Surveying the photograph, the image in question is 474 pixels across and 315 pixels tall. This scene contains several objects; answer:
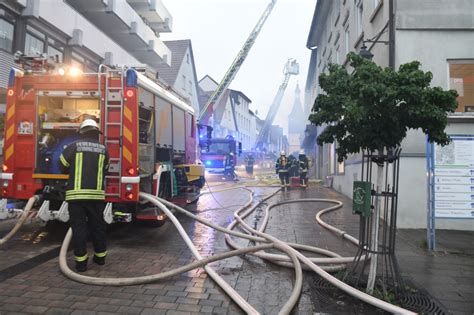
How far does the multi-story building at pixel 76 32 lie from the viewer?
39.5 feet

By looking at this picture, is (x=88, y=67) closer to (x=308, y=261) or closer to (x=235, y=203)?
(x=235, y=203)

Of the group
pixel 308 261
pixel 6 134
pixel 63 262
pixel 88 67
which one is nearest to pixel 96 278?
pixel 63 262

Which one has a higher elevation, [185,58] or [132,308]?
[185,58]

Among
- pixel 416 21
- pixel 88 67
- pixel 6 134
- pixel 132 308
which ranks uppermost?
pixel 88 67

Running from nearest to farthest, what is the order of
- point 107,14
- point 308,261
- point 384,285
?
1. point 384,285
2. point 308,261
3. point 107,14

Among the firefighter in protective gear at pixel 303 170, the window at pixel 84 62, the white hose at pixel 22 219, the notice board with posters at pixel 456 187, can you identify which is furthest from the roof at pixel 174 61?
the notice board with posters at pixel 456 187

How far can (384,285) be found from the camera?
3.98 metres

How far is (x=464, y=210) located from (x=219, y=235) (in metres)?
4.09

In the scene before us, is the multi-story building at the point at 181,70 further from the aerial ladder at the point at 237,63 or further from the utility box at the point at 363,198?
the utility box at the point at 363,198

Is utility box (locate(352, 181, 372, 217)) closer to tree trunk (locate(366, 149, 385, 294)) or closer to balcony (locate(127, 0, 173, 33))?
tree trunk (locate(366, 149, 385, 294))

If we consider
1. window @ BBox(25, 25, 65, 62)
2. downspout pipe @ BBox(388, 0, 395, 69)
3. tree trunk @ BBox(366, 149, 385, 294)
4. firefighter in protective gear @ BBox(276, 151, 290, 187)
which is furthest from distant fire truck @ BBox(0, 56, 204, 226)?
firefighter in protective gear @ BBox(276, 151, 290, 187)

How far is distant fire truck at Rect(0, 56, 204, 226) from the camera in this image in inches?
231

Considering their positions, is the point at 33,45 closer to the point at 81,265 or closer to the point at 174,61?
the point at 81,265

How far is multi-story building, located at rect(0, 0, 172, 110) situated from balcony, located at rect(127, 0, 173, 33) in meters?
0.06
